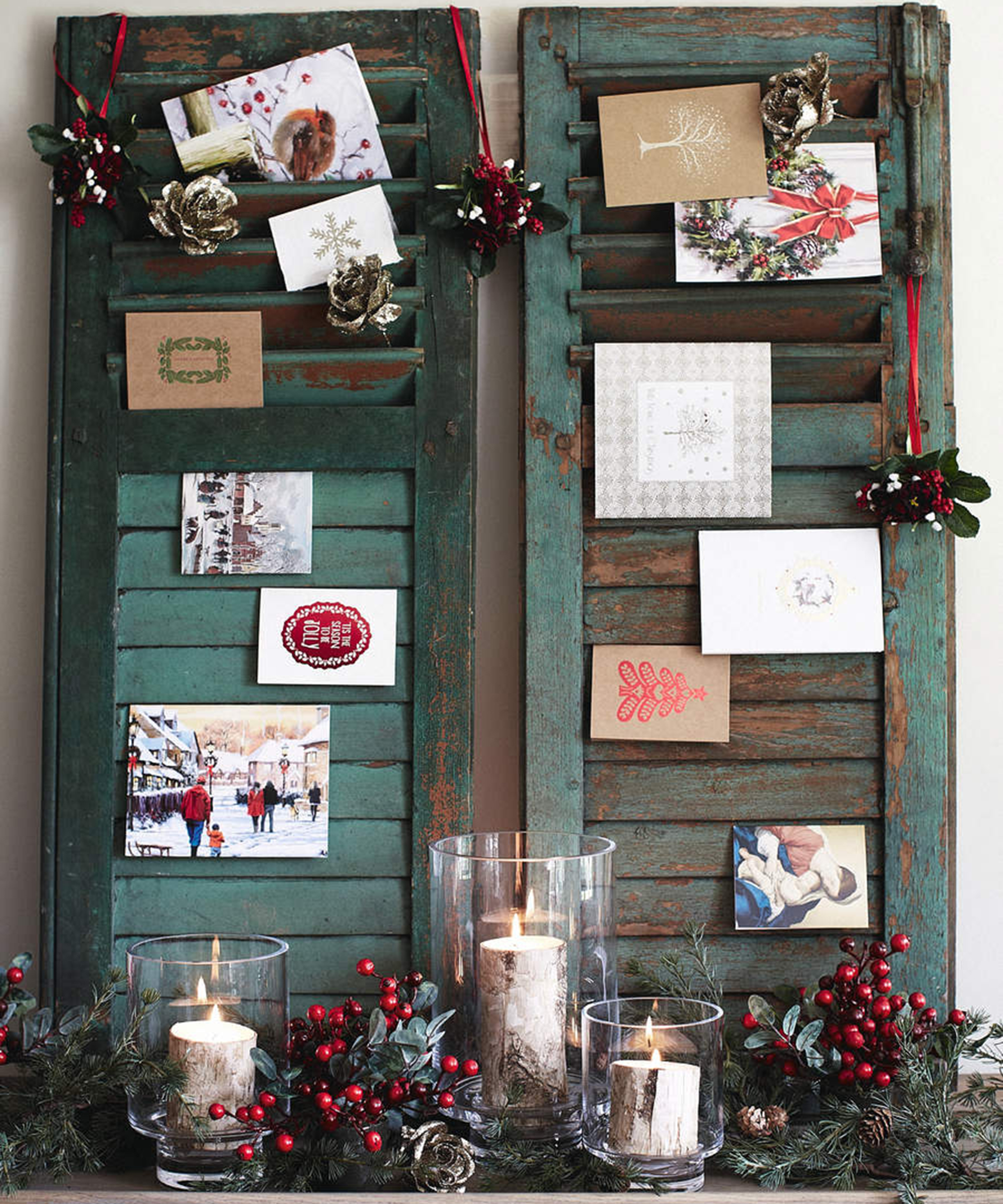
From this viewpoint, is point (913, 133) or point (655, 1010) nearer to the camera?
point (655, 1010)

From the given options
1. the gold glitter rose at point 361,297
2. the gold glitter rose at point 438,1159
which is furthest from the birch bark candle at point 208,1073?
the gold glitter rose at point 361,297

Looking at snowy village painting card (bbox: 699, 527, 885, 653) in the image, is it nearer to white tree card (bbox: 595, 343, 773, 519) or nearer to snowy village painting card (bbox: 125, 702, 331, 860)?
white tree card (bbox: 595, 343, 773, 519)

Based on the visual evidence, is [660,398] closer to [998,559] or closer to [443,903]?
[998,559]

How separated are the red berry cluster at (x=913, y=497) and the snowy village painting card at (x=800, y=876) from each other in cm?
34

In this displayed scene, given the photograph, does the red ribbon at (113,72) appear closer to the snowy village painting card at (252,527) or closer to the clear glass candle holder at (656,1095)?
the snowy village painting card at (252,527)

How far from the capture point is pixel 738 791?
3.87 ft

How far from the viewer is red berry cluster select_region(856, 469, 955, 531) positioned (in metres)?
1.14

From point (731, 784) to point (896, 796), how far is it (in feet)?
0.58

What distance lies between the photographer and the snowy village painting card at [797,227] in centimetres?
119

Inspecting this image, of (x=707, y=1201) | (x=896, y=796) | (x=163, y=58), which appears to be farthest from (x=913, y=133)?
(x=707, y=1201)

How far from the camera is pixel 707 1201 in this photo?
2.89 ft

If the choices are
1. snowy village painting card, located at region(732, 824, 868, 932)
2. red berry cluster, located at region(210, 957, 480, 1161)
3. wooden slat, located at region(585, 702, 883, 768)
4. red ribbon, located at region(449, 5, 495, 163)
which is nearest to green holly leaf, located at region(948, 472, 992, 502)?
wooden slat, located at region(585, 702, 883, 768)

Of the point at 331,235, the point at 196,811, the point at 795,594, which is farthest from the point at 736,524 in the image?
the point at 196,811

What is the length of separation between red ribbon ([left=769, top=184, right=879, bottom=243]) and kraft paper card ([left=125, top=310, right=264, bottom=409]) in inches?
23.7
